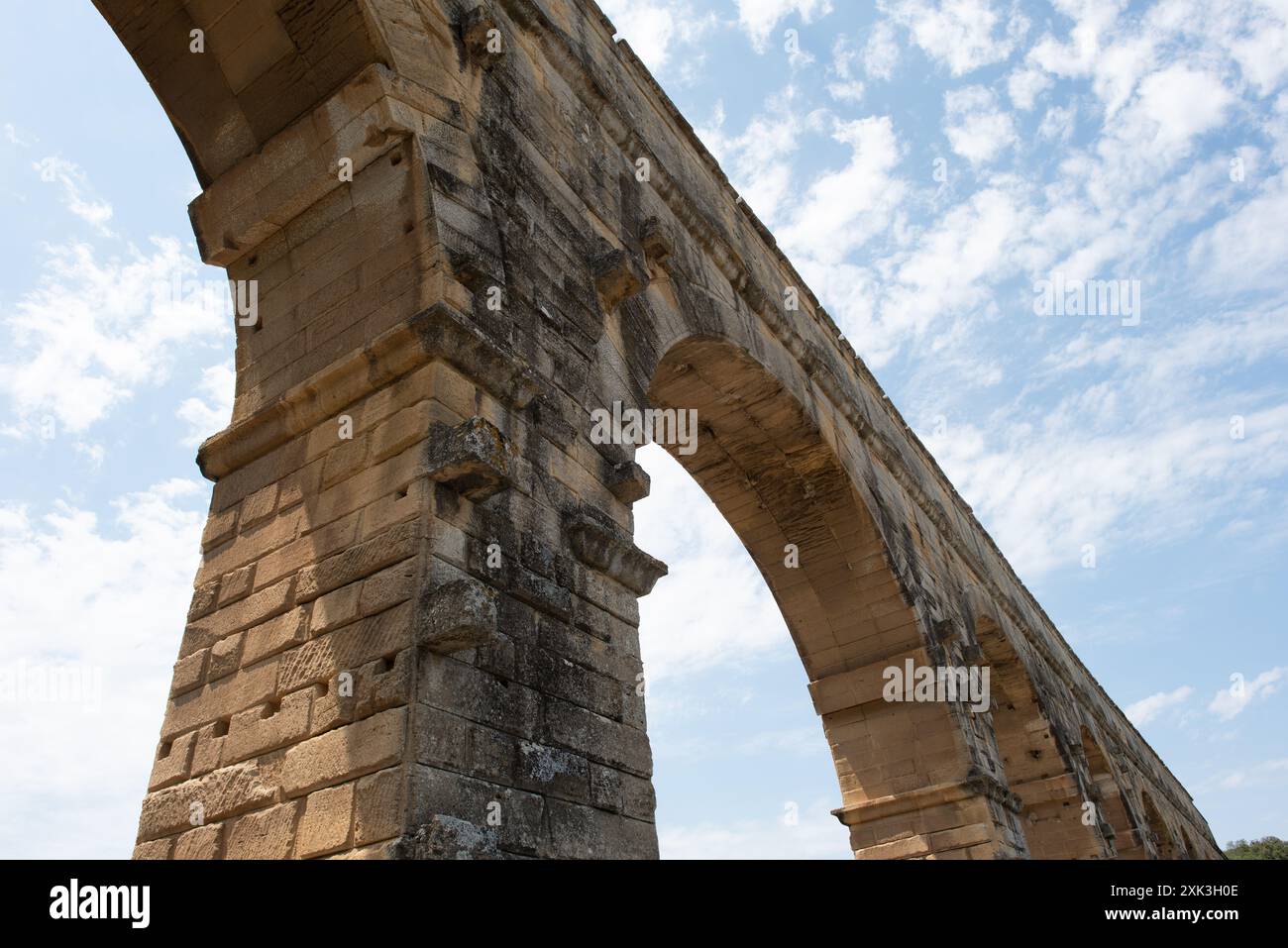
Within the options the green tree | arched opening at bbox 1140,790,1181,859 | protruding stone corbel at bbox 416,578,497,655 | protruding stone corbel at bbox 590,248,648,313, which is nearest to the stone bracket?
protruding stone corbel at bbox 416,578,497,655

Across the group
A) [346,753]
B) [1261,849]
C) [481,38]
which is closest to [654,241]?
[481,38]

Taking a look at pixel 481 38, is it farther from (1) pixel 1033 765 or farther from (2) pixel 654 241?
(1) pixel 1033 765

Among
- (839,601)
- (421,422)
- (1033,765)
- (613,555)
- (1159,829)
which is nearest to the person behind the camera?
(421,422)

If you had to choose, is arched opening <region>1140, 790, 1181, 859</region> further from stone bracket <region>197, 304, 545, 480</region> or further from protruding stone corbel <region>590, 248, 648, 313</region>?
stone bracket <region>197, 304, 545, 480</region>

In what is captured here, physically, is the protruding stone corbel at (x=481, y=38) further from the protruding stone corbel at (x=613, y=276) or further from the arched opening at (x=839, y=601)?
the arched opening at (x=839, y=601)
